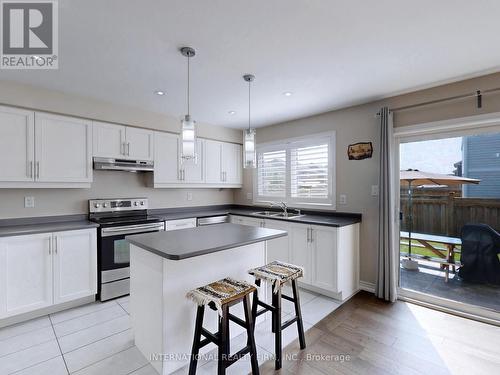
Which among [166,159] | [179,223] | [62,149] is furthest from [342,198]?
[62,149]

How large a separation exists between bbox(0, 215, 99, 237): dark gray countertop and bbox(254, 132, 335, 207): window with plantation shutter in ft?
9.07

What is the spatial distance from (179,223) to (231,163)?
1616 mm

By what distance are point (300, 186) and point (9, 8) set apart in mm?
3632

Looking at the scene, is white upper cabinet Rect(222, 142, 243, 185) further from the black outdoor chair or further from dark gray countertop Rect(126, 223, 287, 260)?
the black outdoor chair

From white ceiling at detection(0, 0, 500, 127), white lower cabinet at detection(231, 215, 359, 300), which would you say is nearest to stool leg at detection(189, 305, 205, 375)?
white lower cabinet at detection(231, 215, 359, 300)

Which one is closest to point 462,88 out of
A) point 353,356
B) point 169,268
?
point 353,356

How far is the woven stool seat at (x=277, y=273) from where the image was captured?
2021mm

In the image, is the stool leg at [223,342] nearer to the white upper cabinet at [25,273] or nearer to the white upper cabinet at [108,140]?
the white upper cabinet at [25,273]

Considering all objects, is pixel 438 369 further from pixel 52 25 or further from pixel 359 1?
pixel 52 25

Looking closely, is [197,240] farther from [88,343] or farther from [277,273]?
[88,343]

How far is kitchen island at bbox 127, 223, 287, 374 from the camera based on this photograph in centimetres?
184

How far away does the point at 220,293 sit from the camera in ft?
5.67

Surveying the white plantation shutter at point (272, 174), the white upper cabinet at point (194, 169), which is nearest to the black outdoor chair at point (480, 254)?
the white plantation shutter at point (272, 174)

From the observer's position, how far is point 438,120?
284cm
